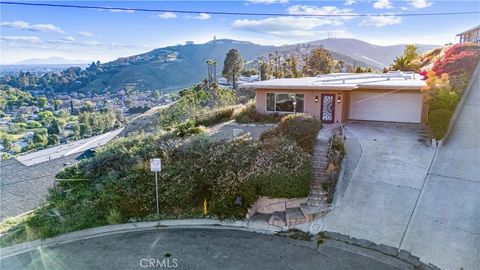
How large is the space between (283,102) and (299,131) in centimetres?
565

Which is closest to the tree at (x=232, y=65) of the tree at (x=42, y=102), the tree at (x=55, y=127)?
the tree at (x=42, y=102)

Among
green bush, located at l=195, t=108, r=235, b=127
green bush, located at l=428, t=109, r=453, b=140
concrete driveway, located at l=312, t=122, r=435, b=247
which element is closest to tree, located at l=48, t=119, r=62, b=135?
green bush, located at l=195, t=108, r=235, b=127

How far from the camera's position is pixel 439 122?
14.5 metres

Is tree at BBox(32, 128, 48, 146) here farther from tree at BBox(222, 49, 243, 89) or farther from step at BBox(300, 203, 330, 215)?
step at BBox(300, 203, 330, 215)

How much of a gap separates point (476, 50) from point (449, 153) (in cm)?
1943

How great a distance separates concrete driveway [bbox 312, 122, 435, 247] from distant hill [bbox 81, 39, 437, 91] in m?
46.9

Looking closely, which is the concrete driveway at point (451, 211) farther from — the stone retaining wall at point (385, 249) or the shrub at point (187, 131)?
the shrub at point (187, 131)

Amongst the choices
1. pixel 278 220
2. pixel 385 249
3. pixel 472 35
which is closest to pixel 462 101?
pixel 385 249

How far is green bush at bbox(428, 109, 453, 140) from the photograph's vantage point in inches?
550

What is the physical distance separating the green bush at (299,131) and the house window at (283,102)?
3.83 metres

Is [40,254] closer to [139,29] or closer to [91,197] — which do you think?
[91,197]

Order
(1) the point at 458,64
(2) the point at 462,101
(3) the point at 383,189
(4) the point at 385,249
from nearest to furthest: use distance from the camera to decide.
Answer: (4) the point at 385,249, (3) the point at 383,189, (2) the point at 462,101, (1) the point at 458,64

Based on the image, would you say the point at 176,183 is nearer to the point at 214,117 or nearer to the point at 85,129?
the point at 214,117

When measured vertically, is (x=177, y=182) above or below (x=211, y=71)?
below
